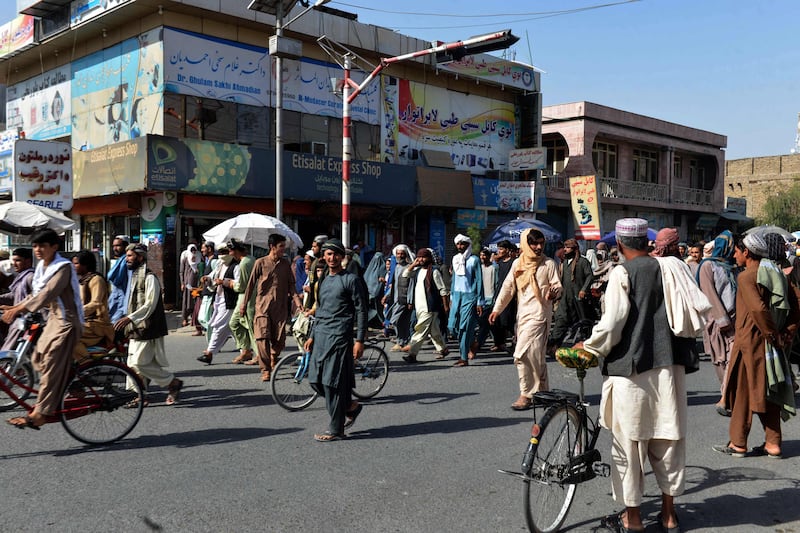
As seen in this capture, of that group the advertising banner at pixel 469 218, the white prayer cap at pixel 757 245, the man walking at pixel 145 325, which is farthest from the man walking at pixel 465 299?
the advertising banner at pixel 469 218

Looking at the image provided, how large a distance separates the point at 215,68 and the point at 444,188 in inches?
329

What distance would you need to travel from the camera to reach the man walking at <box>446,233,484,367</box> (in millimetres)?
10688

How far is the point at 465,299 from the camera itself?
35.7ft

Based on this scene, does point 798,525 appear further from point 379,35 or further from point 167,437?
point 379,35

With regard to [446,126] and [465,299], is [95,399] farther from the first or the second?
[446,126]

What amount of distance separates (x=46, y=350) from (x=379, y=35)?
18.8 metres

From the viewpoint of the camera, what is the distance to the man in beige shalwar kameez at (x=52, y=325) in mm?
5562

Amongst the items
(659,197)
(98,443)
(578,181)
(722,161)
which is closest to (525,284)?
(98,443)

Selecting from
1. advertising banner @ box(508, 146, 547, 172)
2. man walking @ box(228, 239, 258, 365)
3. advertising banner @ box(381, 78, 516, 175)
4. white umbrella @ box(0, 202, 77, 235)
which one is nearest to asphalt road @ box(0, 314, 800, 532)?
man walking @ box(228, 239, 258, 365)

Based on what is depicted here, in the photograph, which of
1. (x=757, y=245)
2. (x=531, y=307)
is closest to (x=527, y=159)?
(x=531, y=307)

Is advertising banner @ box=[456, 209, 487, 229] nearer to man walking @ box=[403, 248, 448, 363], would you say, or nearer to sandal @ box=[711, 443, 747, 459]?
man walking @ box=[403, 248, 448, 363]

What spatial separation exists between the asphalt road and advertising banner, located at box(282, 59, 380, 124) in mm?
14582

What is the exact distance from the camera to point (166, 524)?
4.16 m

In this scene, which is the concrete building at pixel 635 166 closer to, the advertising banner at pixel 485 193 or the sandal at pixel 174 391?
the advertising banner at pixel 485 193
